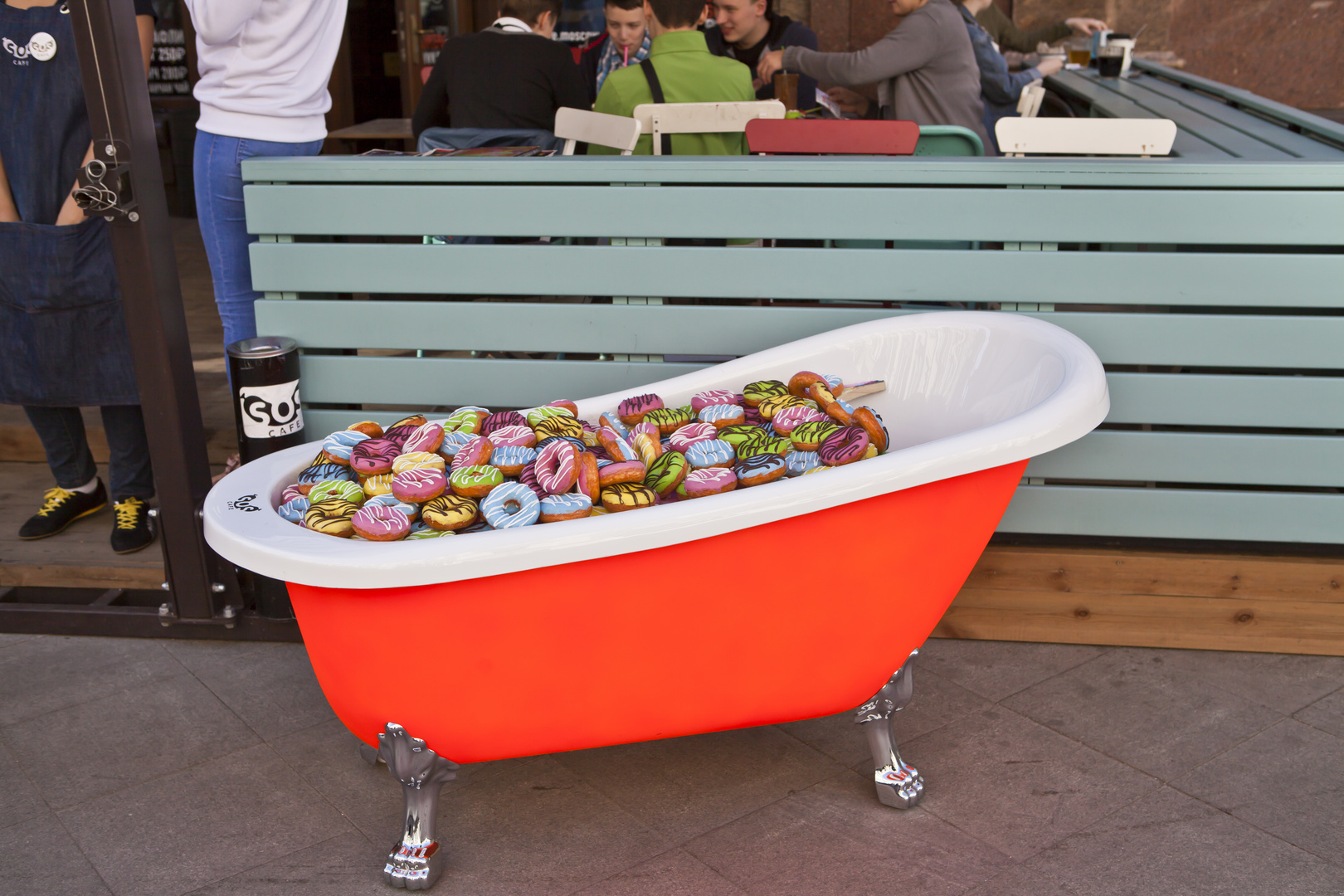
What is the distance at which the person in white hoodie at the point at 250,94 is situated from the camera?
90.5 inches

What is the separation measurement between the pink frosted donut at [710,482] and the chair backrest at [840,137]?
0.91m

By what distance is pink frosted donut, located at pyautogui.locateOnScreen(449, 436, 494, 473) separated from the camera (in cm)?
172

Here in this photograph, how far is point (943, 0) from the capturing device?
312cm

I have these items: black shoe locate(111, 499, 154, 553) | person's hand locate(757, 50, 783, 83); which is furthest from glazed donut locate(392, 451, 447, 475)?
person's hand locate(757, 50, 783, 83)

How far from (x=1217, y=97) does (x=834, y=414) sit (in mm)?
2842

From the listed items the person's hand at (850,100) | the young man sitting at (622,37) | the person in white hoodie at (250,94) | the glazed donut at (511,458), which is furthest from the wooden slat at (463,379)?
the person's hand at (850,100)

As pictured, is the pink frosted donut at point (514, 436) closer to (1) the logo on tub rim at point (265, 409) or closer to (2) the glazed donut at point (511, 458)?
(2) the glazed donut at point (511, 458)

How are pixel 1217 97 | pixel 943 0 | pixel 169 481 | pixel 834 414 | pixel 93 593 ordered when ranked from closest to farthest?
pixel 834 414 < pixel 169 481 < pixel 93 593 < pixel 943 0 < pixel 1217 97

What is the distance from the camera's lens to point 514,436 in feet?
5.85

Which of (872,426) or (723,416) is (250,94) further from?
(872,426)

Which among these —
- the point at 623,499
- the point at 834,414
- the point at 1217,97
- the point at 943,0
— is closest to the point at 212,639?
the point at 623,499

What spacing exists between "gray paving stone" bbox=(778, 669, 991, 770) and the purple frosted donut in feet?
1.77

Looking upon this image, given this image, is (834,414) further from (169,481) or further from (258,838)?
(169,481)

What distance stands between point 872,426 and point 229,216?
5.15 feet
